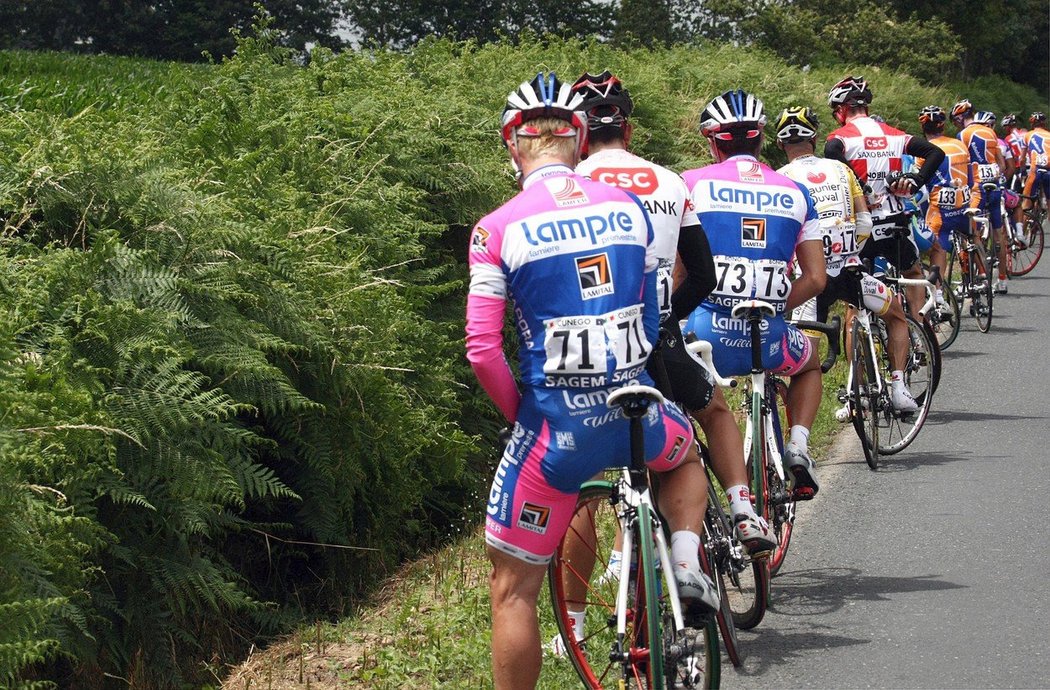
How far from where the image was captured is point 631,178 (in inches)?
233

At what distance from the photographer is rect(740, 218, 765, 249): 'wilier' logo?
6.89 metres

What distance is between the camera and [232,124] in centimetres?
897

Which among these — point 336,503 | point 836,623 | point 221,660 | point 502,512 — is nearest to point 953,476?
point 836,623

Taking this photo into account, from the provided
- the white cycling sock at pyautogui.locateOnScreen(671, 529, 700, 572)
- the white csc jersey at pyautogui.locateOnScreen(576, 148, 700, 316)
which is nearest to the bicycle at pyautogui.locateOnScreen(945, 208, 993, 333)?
the white csc jersey at pyautogui.locateOnScreen(576, 148, 700, 316)

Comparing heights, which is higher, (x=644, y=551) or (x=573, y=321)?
(x=573, y=321)

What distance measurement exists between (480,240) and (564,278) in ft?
0.99

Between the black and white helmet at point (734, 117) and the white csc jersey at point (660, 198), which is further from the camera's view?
the black and white helmet at point (734, 117)

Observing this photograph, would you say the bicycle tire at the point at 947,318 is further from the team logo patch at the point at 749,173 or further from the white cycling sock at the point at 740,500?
the white cycling sock at the point at 740,500

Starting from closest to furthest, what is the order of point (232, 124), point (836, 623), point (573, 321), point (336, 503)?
point (573, 321), point (836, 623), point (336, 503), point (232, 124)

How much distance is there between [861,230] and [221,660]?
203 inches

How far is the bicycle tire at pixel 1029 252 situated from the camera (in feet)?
72.1

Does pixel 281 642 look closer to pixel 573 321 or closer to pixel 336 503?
pixel 336 503

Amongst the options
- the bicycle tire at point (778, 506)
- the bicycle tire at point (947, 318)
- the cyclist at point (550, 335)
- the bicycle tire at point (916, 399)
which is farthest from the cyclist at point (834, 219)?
the cyclist at point (550, 335)

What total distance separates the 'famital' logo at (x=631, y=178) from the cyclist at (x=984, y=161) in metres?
12.3
